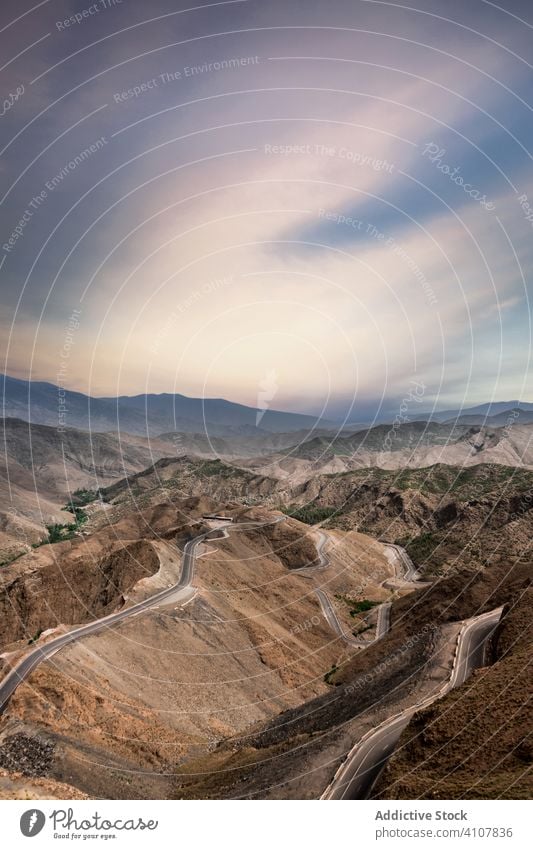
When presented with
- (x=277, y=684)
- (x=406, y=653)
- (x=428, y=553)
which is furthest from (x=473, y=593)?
(x=428, y=553)

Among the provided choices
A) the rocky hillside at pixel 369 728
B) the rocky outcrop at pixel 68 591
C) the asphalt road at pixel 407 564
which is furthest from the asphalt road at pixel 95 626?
the asphalt road at pixel 407 564

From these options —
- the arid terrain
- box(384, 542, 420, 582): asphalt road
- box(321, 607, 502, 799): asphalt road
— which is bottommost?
box(384, 542, 420, 582): asphalt road

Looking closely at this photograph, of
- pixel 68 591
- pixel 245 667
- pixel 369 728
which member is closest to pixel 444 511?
pixel 245 667

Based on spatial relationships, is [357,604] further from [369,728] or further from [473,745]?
[473,745]

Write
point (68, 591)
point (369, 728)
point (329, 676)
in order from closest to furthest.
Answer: point (369, 728), point (329, 676), point (68, 591)

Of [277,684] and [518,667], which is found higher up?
[518,667]

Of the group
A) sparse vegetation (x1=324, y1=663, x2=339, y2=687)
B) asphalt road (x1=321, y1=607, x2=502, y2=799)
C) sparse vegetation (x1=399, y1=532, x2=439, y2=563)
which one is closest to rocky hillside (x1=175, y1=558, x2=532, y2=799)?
asphalt road (x1=321, y1=607, x2=502, y2=799)

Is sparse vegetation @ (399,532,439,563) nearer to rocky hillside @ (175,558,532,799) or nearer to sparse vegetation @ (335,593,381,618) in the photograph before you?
sparse vegetation @ (335,593,381,618)
